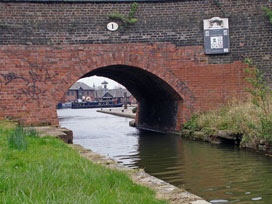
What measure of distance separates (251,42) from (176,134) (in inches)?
180

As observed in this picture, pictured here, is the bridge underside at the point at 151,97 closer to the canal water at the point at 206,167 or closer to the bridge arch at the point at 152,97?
the bridge arch at the point at 152,97

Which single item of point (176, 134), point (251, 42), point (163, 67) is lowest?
point (176, 134)

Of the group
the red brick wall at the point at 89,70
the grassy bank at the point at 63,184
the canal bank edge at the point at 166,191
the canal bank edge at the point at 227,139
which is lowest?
the canal bank edge at the point at 227,139

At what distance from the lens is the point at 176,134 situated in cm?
1453

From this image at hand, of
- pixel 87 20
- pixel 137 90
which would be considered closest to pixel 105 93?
pixel 137 90

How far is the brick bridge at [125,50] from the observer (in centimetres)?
1273

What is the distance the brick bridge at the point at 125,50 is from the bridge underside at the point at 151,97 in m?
0.17

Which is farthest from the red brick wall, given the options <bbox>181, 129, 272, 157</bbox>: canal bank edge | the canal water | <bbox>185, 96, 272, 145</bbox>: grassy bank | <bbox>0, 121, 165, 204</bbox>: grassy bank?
<bbox>0, 121, 165, 204</bbox>: grassy bank

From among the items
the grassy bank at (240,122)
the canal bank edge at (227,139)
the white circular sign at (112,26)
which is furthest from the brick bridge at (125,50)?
the canal bank edge at (227,139)

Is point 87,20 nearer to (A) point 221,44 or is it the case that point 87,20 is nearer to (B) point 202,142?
(A) point 221,44

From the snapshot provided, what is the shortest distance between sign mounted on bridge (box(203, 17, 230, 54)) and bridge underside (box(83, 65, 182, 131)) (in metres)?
2.20

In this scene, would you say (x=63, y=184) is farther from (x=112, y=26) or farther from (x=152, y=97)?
(x=152, y=97)

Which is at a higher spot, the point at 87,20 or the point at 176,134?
the point at 87,20

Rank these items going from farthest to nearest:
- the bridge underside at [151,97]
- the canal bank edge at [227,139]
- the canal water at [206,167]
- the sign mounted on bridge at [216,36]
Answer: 1. the bridge underside at [151,97]
2. the sign mounted on bridge at [216,36]
3. the canal bank edge at [227,139]
4. the canal water at [206,167]
